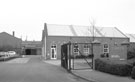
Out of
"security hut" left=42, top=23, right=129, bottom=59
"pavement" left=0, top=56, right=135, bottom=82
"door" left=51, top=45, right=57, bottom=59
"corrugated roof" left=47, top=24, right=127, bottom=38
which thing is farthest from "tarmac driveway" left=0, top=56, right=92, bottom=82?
"corrugated roof" left=47, top=24, right=127, bottom=38

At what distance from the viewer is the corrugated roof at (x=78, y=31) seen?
36.6 meters

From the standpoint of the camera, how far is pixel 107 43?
3719 cm

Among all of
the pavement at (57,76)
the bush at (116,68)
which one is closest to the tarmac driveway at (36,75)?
the pavement at (57,76)

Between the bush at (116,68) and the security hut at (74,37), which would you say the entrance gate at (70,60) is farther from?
the security hut at (74,37)

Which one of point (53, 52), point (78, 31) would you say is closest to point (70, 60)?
point (53, 52)

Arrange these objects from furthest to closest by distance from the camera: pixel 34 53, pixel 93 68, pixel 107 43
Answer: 1. pixel 34 53
2. pixel 107 43
3. pixel 93 68

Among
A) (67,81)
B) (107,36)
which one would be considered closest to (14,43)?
(107,36)

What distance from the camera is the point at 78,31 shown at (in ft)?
127

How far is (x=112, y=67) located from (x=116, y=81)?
8.70 ft

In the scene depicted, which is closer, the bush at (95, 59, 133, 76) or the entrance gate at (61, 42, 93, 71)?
the bush at (95, 59, 133, 76)

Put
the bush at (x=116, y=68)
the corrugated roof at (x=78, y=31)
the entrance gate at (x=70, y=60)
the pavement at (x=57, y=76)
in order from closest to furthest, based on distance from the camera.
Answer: the pavement at (x=57, y=76)
the bush at (x=116, y=68)
the entrance gate at (x=70, y=60)
the corrugated roof at (x=78, y=31)

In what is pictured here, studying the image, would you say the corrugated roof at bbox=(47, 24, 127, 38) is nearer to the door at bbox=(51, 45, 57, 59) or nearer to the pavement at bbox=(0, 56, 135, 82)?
the door at bbox=(51, 45, 57, 59)

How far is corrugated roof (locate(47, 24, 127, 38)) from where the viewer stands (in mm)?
36594

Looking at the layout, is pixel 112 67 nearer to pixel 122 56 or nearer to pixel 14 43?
pixel 122 56
